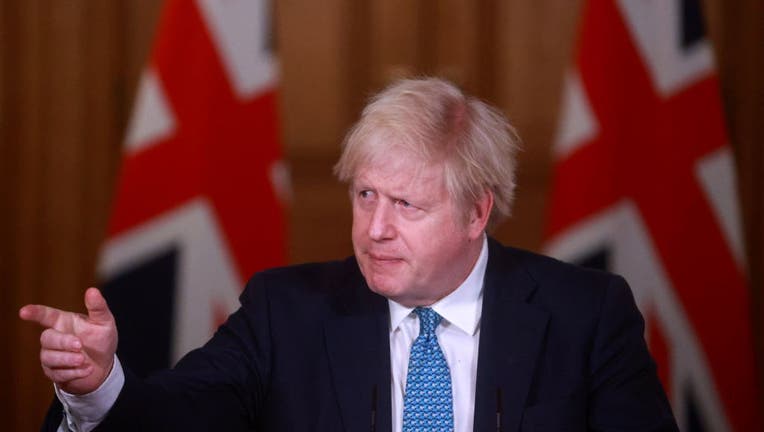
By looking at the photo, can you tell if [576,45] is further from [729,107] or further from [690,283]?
[690,283]

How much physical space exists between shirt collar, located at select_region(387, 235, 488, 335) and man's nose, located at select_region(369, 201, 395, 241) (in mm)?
197

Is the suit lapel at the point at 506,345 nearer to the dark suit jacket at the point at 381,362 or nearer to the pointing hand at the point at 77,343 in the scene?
the dark suit jacket at the point at 381,362

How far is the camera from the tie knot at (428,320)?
2123mm

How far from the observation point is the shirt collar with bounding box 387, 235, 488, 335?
7.04 feet

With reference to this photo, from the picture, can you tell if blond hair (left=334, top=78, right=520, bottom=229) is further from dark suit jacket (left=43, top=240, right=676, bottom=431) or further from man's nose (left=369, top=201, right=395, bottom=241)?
dark suit jacket (left=43, top=240, right=676, bottom=431)

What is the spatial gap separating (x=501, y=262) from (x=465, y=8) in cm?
183

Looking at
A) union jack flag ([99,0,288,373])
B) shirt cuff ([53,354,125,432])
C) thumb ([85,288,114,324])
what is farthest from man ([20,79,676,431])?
union jack flag ([99,0,288,373])

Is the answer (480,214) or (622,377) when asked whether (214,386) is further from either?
(622,377)

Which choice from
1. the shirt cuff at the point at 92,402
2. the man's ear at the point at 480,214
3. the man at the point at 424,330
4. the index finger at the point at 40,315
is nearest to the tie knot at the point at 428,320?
the man at the point at 424,330

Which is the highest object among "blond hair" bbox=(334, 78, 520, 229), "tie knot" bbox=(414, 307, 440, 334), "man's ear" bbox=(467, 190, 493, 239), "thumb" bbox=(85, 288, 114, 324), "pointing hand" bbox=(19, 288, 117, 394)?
"blond hair" bbox=(334, 78, 520, 229)

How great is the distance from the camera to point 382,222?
202 centimetres

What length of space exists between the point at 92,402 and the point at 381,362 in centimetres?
56

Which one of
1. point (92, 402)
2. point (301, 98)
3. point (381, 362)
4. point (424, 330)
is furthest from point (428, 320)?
point (301, 98)

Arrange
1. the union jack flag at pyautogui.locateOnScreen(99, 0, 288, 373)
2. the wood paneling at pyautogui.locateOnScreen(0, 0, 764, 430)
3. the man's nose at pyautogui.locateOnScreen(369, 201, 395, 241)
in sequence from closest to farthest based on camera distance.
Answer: the man's nose at pyautogui.locateOnScreen(369, 201, 395, 241), the union jack flag at pyautogui.locateOnScreen(99, 0, 288, 373), the wood paneling at pyautogui.locateOnScreen(0, 0, 764, 430)
